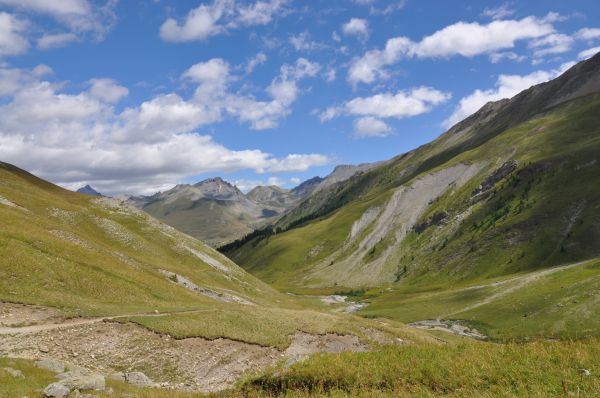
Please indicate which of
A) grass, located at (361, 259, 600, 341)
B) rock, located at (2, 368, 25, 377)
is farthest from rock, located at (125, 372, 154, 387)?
grass, located at (361, 259, 600, 341)

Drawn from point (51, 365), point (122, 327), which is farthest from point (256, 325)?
point (51, 365)

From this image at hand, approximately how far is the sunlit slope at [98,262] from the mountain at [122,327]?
0.22 metres

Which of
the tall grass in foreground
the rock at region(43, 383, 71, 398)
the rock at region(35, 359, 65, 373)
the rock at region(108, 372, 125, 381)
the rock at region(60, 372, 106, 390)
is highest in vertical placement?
the tall grass in foreground

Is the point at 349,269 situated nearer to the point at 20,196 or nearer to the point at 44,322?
the point at 20,196

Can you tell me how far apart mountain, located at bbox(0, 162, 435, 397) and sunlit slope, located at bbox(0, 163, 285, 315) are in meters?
0.22

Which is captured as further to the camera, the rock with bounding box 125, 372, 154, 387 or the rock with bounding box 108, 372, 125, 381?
the rock with bounding box 125, 372, 154, 387

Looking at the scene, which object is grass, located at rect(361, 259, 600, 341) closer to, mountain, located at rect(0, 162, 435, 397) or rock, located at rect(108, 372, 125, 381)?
mountain, located at rect(0, 162, 435, 397)

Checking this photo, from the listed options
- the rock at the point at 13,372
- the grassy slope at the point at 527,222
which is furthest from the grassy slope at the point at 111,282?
the grassy slope at the point at 527,222

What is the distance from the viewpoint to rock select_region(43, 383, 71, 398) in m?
17.9

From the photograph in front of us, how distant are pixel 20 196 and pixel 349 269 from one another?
484 feet

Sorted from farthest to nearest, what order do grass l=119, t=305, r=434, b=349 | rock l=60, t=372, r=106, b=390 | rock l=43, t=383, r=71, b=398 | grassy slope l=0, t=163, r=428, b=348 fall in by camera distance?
grassy slope l=0, t=163, r=428, b=348 < grass l=119, t=305, r=434, b=349 < rock l=60, t=372, r=106, b=390 < rock l=43, t=383, r=71, b=398

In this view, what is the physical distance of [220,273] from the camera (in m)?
87.4

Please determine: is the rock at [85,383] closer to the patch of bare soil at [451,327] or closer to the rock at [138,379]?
the rock at [138,379]

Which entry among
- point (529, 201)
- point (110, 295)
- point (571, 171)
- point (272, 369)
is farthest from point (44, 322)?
point (571, 171)
